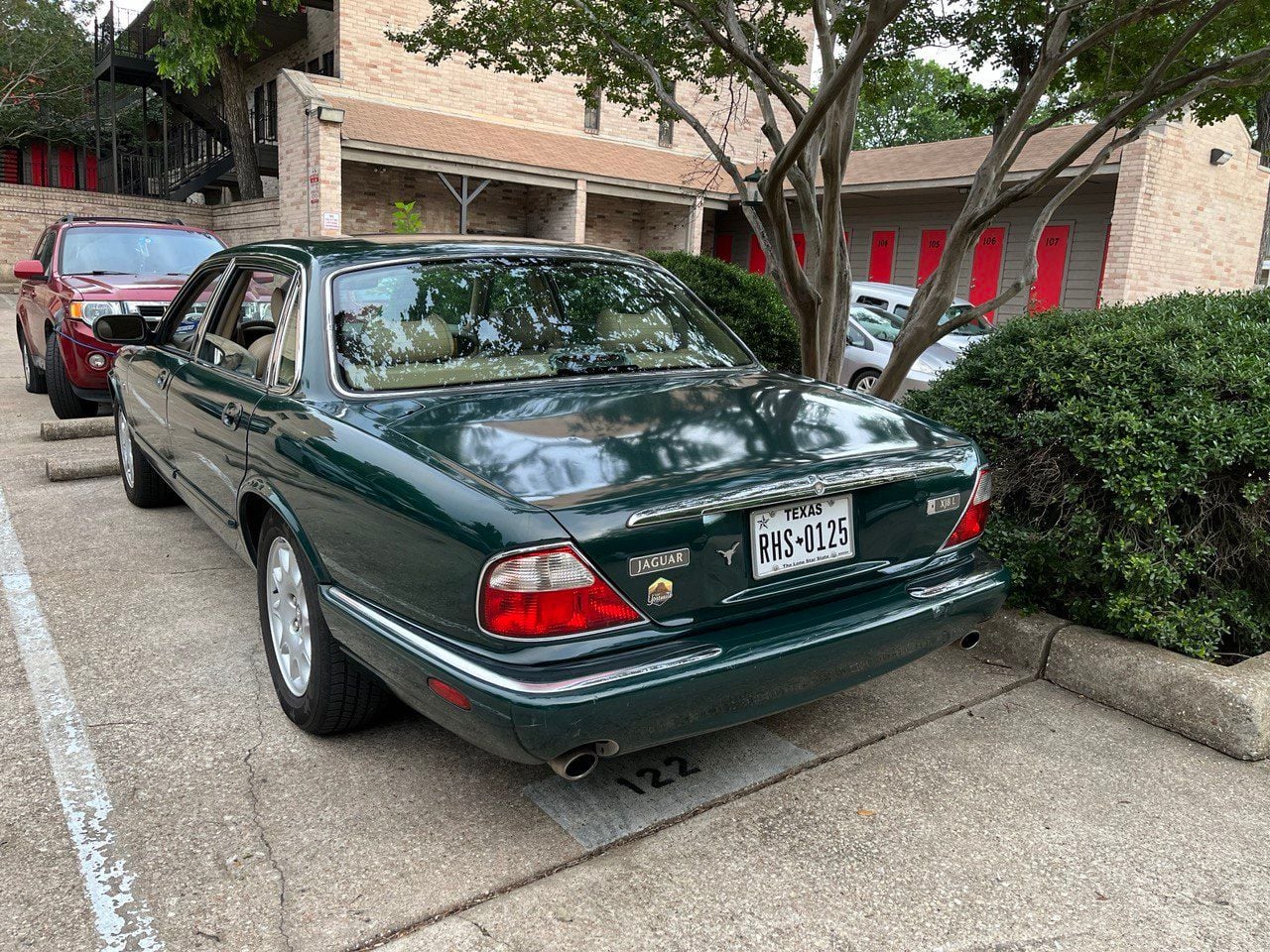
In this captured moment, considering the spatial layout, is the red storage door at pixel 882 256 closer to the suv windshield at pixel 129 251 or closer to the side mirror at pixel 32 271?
the suv windshield at pixel 129 251

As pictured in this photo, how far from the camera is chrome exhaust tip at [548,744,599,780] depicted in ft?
7.63

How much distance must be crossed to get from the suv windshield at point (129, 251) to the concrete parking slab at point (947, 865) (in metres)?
7.69

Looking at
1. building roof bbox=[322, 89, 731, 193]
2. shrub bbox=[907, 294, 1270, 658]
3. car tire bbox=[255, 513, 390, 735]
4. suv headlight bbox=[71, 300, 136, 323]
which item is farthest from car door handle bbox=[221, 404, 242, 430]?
building roof bbox=[322, 89, 731, 193]

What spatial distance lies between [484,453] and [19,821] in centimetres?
165

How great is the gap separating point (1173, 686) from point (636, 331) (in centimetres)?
225

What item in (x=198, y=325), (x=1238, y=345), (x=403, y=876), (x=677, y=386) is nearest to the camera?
(x=403, y=876)

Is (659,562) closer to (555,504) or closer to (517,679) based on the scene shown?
(555,504)

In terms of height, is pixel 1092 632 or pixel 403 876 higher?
pixel 1092 632

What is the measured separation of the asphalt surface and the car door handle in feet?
3.01

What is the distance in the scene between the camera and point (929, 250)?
21.6 m

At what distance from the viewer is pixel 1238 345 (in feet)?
13.1

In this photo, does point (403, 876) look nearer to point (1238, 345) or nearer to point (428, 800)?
point (428, 800)

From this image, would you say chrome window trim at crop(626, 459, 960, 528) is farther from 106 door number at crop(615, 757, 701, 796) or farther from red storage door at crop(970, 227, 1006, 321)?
red storage door at crop(970, 227, 1006, 321)

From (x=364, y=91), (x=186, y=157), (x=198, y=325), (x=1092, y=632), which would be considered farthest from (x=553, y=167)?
(x=1092, y=632)
